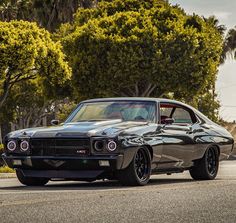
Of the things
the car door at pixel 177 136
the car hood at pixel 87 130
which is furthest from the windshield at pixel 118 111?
the car hood at pixel 87 130

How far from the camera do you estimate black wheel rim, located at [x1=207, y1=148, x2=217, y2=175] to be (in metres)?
14.2

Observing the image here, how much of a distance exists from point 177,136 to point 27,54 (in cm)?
2021

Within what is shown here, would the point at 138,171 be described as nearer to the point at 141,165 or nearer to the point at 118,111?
the point at 141,165

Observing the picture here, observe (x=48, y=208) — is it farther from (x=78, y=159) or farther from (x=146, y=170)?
(x=146, y=170)

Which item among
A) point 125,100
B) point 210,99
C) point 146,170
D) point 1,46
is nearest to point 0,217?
point 146,170

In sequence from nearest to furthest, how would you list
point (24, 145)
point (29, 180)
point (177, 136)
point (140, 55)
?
point (24, 145)
point (29, 180)
point (177, 136)
point (140, 55)

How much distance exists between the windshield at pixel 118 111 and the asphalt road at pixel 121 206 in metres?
2.29

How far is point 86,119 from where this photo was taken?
12883mm

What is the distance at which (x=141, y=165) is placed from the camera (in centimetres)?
1197

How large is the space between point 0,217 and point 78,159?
3.99 m

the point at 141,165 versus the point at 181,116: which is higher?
the point at 181,116

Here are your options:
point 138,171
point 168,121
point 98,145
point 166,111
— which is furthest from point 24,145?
point 166,111

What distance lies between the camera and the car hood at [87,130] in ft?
37.8

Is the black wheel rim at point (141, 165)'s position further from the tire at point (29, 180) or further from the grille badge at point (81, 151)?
the tire at point (29, 180)
